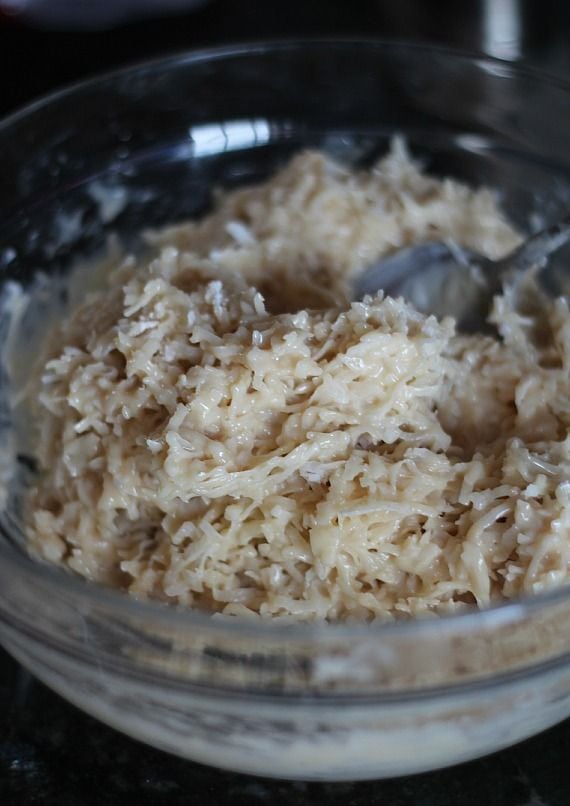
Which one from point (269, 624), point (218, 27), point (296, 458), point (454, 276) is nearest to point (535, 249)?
point (454, 276)

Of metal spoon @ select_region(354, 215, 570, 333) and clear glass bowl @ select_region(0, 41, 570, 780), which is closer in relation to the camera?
clear glass bowl @ select_region(0, 41, 570, 780)

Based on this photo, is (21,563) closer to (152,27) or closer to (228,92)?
(228,92)

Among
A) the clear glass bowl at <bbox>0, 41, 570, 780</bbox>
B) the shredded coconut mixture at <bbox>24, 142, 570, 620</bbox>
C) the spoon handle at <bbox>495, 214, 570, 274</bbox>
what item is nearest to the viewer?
the clear glass bowl at <bbox>0, 41, 570, 780</bbox>

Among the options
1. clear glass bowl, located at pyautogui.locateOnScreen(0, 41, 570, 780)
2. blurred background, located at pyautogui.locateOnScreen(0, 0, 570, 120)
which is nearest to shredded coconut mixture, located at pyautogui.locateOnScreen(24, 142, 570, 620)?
clear glass bowl, located at pyautogui.locateOnScreen(0, 41, 570, 780)

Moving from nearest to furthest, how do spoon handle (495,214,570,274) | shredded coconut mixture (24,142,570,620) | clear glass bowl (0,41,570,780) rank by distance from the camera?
clear glass bowl (0,41,570,780) < shredded coconut mixture (24,142,570,620) < spoon handle (495,214,570,274)

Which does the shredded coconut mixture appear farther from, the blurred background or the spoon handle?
the blurred background

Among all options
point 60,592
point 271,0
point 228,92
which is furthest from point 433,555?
point 271,0

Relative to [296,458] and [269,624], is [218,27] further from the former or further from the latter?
[269,624]
